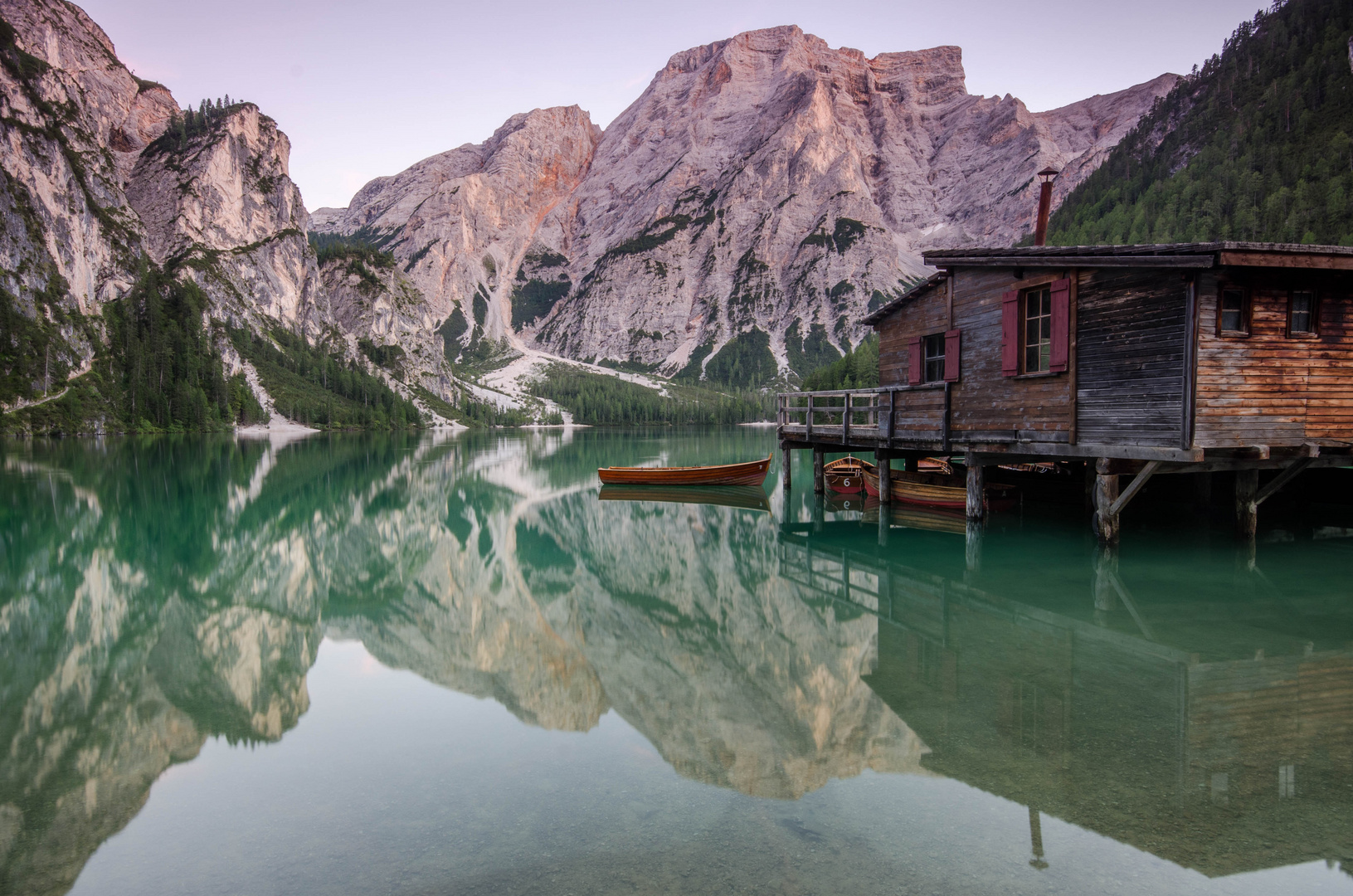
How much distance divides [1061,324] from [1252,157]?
390 ft

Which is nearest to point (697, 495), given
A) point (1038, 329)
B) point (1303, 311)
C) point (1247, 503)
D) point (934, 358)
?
point (934, 358)

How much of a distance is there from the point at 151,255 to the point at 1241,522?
206m

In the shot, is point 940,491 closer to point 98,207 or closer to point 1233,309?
point 1233,309

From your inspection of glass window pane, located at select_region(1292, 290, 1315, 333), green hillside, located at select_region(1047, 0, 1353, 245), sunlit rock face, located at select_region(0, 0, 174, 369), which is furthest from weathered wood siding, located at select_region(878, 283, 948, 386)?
sunlit rock face, located at select_region(0, 0, 174, 369)

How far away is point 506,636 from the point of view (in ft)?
42.7

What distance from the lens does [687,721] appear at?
8.82 metres

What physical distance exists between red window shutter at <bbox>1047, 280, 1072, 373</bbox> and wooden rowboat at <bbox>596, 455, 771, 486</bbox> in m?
18.9

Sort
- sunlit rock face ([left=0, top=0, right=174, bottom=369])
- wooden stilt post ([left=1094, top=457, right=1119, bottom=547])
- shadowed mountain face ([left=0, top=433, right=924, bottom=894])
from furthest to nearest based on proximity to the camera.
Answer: sunlit rock face ([left=0, top=0, right=174, bottom=369])
wooden stilt post ([left=1094, top=457, right=1119, bottom=547])
shadowed mountain face ([left=0, top=433, right=924, bottom=894])

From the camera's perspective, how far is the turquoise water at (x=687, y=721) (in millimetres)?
5824

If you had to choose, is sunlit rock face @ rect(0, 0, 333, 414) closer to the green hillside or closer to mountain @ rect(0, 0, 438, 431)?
mountain @ rect(0, 0, 438, 431)

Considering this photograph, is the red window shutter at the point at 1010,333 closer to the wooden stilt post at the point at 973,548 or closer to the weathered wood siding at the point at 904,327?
the weathered wood siding at the point at 904,327

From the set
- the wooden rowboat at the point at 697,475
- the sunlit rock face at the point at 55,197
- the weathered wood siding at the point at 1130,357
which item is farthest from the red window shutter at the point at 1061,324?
the sunlit rock face at the point at 55,197

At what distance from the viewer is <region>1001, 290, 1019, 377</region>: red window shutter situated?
20.7 metres

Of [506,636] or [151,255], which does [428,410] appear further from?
[506,636]
